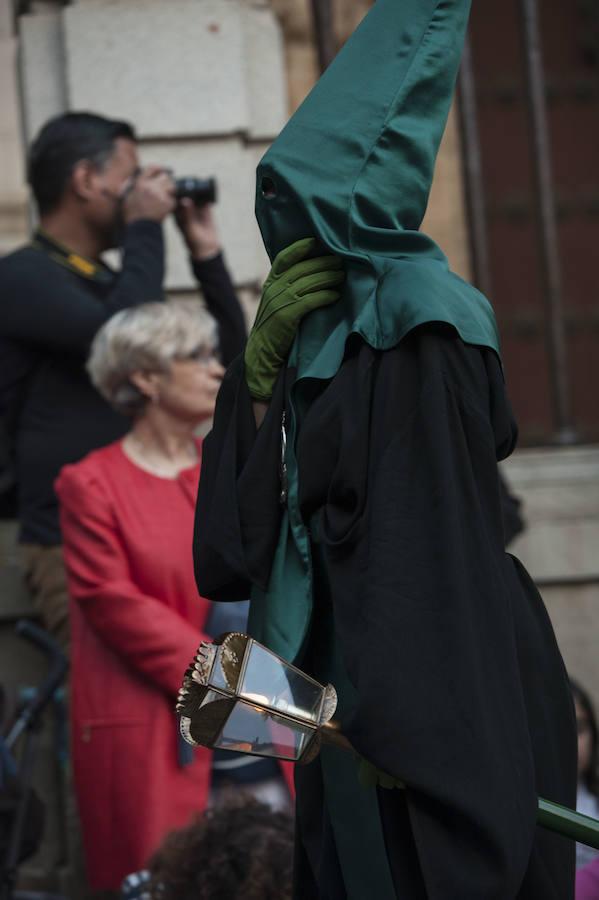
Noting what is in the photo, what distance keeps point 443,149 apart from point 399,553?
14.5 ft

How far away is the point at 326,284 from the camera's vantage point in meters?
2.18

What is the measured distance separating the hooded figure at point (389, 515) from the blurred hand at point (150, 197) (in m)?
2.07

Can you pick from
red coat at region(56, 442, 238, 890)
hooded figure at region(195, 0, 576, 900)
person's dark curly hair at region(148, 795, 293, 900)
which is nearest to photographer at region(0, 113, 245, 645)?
red coat at region(56, 442, 238, 890)

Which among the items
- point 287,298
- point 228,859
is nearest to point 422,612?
point 287,298

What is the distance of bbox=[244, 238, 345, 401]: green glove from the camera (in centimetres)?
218

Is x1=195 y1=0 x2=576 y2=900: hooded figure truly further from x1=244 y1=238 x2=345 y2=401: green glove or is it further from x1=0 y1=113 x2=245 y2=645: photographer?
x1=0 y1=113 x2=245 y2=645: photographer

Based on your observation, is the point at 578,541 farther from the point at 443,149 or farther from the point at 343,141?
the point at 343,141

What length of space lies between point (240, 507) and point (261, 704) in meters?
0.38

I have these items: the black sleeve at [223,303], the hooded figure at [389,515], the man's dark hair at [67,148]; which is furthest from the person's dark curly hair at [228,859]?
the man's dark hair at [67,148]

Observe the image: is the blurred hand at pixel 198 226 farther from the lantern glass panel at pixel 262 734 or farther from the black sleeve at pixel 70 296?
the lantern glass panel at pixel 262 734

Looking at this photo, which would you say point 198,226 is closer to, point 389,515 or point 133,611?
point 133,611

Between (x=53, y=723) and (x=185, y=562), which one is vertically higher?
(x=185, y=562)

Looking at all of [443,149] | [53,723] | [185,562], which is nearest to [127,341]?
[185,562]

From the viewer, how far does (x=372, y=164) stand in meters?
2.13
